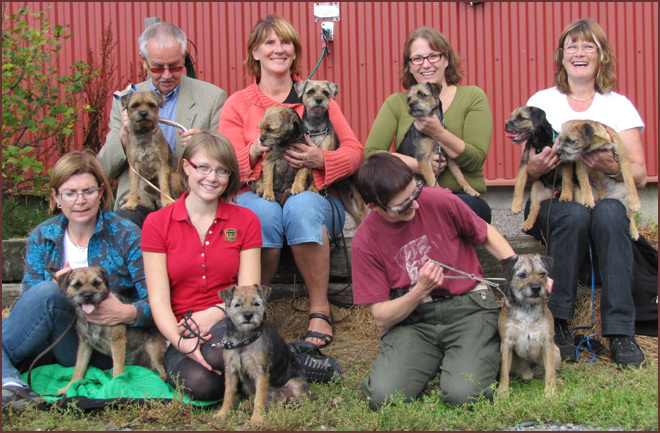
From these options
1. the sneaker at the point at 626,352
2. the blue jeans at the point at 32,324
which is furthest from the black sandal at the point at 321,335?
the sneaker at the point at 626,352

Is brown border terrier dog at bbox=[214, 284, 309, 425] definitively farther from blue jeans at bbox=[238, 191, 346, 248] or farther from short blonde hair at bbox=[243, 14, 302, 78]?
short blonde hair at bbox=[243, 14, 302, 78]

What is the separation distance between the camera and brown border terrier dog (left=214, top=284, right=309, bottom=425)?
10.7 ft

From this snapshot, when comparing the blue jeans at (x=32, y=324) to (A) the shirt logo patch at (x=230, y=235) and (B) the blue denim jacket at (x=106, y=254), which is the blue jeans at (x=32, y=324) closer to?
(B) the blue denim jacket at (x=106, y=254)

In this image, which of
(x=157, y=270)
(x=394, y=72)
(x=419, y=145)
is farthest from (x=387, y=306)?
(x=394, y=72)

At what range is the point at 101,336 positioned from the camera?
3576 millimetres

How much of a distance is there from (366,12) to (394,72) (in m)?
0.82

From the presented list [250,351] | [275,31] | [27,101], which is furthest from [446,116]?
[27,101]

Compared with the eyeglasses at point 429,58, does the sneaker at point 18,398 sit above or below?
below

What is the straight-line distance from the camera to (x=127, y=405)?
3301 mm

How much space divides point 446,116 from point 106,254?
278cm

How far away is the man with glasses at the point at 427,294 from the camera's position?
3.52m

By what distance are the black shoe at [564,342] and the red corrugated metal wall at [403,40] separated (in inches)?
147

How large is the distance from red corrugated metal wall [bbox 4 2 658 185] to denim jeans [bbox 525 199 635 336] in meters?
3.60

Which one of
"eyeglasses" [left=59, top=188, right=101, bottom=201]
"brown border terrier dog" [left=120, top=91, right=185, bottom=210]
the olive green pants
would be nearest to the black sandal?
the olive green pants
